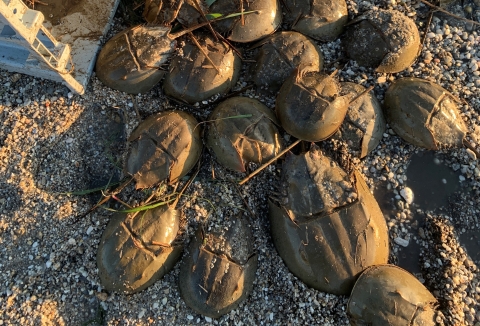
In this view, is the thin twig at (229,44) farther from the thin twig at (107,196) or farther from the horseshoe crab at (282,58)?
the thin twig at (107,196)

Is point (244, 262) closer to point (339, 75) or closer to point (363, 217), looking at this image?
point (363, 217)

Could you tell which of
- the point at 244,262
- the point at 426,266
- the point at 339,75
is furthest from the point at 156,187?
the point at 426,266

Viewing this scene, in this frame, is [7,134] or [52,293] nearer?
[52,293]

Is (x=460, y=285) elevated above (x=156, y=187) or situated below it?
below

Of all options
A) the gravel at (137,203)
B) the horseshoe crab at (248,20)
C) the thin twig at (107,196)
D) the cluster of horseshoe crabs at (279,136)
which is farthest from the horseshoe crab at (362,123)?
the thin twig at (107,196)

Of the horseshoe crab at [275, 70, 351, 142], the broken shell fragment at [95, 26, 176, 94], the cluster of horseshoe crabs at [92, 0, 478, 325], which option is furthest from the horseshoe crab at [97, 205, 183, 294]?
the horseshoe crab at [275, 70, 351, 142]

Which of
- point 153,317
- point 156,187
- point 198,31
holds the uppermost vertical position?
point 198,31

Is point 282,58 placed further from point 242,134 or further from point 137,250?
point 137,250

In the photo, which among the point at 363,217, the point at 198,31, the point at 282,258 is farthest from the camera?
the point at 198,31
